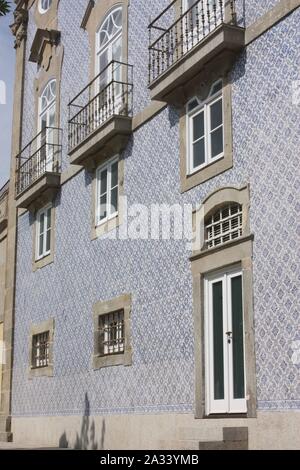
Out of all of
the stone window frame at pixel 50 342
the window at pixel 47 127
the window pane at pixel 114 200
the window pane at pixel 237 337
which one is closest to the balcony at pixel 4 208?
the window at pixel 47 127

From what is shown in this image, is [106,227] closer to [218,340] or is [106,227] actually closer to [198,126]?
[198,126]

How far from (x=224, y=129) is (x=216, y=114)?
1.48 feet

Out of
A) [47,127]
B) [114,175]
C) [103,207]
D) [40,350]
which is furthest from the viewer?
[40,350]

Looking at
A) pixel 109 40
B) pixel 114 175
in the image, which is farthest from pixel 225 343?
pixel 109 40

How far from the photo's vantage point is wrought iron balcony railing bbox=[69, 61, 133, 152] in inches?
529

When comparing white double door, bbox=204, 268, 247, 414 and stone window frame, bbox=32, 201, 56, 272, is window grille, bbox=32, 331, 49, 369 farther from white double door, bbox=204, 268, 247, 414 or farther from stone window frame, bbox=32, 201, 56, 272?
white double door, bbox=204, 268, 247, 414

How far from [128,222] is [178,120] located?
203 cm

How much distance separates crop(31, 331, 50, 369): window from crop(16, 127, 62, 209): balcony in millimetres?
2841

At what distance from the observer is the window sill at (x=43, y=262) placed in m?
16.3

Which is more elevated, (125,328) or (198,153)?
(198,153)

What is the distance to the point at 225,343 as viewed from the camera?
1016 centimetres

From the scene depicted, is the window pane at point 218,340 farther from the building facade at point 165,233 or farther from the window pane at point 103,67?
the window pane at point 103,67
